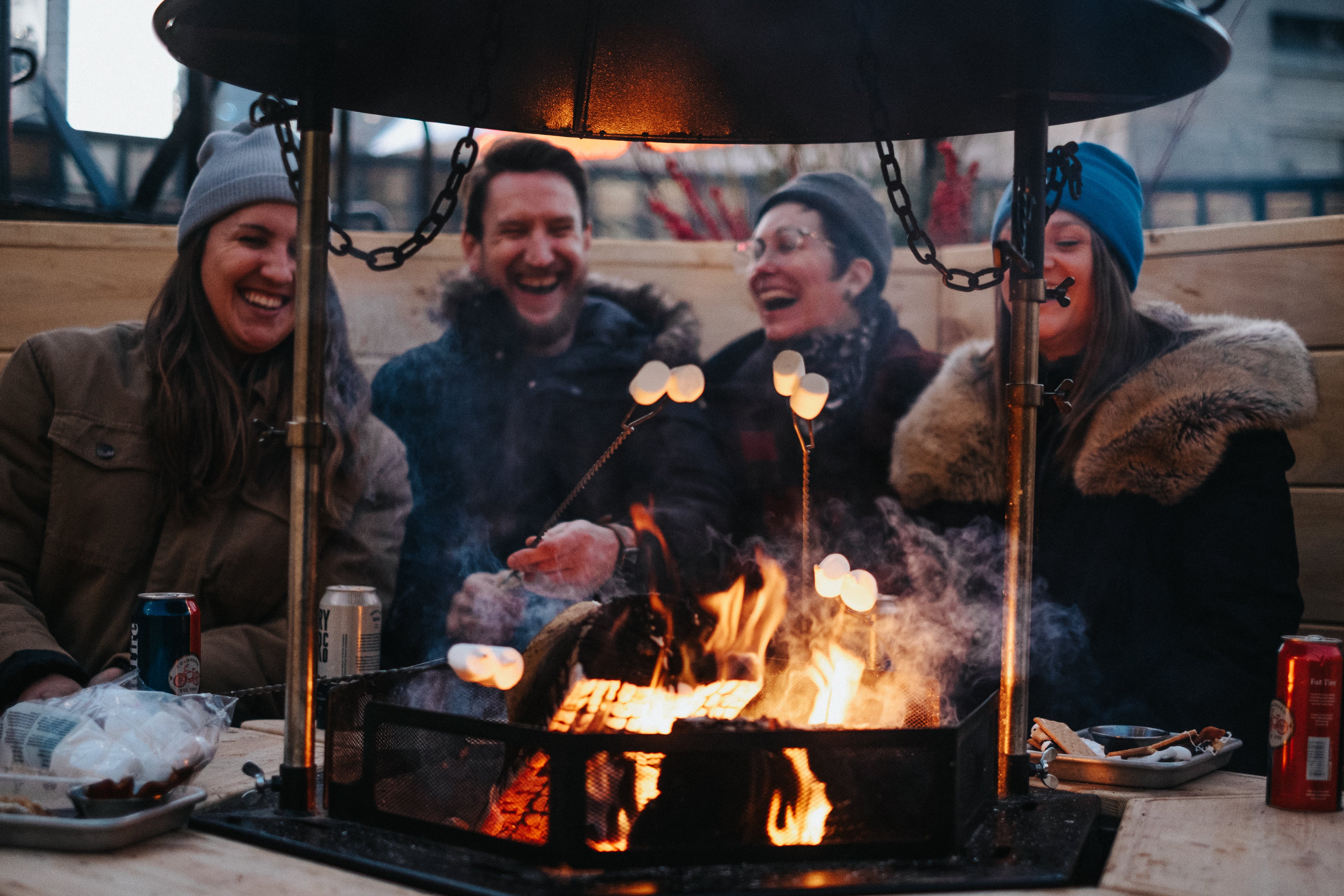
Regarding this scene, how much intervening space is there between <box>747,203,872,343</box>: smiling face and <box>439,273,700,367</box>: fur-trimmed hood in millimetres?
292

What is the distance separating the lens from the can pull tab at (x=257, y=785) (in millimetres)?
1549

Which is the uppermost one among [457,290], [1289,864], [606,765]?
[457,290]

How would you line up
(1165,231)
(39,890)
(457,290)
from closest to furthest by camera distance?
1. (39,890)
2. (1165,231)
3. (457,290)

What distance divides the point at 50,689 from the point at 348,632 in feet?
2.01

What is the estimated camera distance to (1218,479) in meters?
2.94

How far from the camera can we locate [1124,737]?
191cm

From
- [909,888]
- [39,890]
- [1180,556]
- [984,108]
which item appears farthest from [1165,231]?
[39,890]

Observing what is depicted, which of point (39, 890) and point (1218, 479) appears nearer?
point (39, 890)

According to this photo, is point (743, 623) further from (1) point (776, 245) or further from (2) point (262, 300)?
(1) point (776, 245)

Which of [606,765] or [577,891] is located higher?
[606,765]

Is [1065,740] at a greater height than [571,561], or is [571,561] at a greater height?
[571,561]

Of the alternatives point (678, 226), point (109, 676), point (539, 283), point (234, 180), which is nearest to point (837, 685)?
point (109, 676)

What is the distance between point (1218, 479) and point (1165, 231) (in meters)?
0.95

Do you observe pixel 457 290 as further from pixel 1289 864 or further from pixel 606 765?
pixel 1289 864
